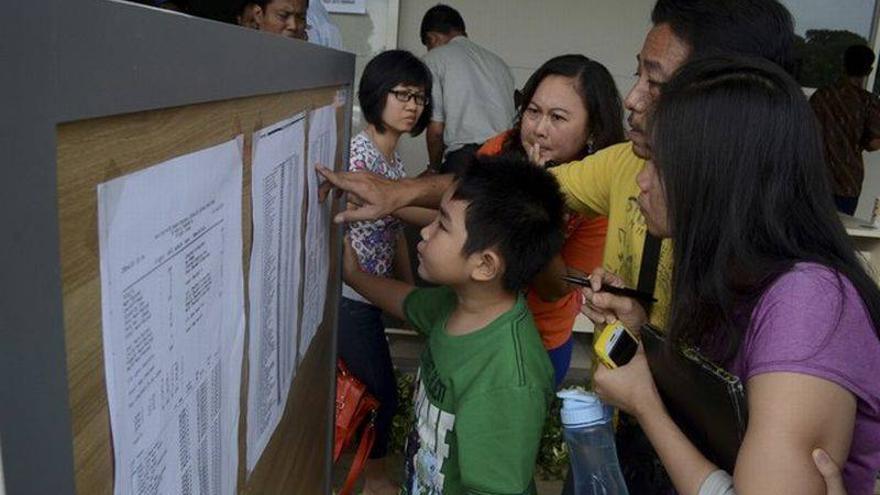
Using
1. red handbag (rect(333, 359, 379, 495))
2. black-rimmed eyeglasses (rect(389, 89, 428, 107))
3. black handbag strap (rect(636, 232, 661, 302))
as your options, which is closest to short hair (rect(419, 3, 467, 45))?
black-rimmed eyeglasses (rect(389, 89, 428, 107))

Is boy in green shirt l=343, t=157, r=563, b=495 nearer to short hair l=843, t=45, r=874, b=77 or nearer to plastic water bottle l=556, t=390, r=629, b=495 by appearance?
plastic water bottle l=556, t=390, r=629, b=495

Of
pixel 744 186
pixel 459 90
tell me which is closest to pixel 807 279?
pixel 744 186

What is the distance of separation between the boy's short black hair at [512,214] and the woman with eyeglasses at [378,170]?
2.28ft

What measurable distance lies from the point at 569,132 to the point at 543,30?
267 cm

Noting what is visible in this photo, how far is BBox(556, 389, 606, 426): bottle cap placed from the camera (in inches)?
47.2

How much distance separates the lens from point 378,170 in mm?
2244

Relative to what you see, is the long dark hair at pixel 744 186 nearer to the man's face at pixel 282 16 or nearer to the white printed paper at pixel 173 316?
the white printed paper at pixel 173 316

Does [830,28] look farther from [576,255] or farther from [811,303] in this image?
[811,303]

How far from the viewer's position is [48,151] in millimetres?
397

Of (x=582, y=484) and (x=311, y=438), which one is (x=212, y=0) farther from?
(x=582, y=484)

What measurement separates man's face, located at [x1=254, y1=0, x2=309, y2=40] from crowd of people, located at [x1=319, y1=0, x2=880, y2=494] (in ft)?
1.03

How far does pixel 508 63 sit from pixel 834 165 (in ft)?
7.01

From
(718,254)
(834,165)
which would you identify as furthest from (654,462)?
(834,165)

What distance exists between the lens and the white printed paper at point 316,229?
1.24 m
